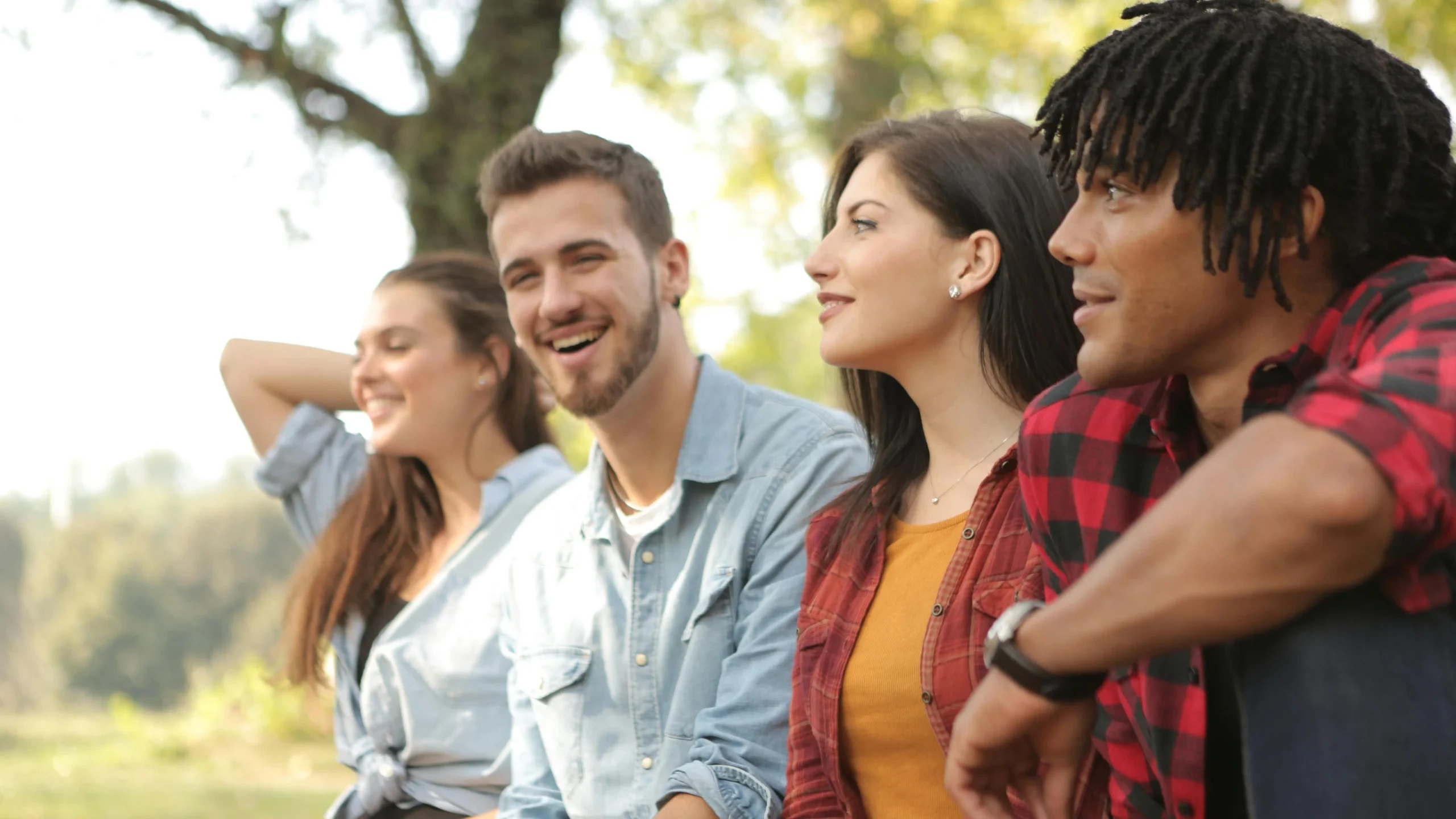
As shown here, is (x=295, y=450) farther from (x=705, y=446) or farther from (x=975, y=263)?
(x=975, y=263)

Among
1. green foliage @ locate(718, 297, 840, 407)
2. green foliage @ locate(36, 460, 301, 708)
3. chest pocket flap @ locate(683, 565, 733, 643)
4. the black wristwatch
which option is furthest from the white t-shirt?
green foliage @ locate(718, 297, 840, 407)

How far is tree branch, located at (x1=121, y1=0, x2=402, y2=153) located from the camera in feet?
18.9

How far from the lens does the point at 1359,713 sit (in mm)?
1329

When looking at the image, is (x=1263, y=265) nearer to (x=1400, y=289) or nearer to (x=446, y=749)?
(x=1400, y=289)

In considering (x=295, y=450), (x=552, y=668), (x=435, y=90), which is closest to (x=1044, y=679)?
(x=552, y=668)

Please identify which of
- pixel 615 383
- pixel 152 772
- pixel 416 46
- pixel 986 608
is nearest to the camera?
pixel 986 608

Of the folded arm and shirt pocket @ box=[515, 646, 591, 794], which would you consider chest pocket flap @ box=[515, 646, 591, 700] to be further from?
the folded arm

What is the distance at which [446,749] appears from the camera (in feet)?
11.1

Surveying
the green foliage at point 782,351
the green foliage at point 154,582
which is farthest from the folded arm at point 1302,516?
the green foliage at point 782,351

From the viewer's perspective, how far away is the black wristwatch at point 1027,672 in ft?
4.78

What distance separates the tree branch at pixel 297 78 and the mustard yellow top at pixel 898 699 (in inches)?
171

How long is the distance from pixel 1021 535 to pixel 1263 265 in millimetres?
700

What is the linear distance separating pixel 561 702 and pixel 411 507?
1138 mm

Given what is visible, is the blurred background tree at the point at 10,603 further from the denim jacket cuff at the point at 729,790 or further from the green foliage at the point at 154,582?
the denim jacket cuff at the point at 729,790
